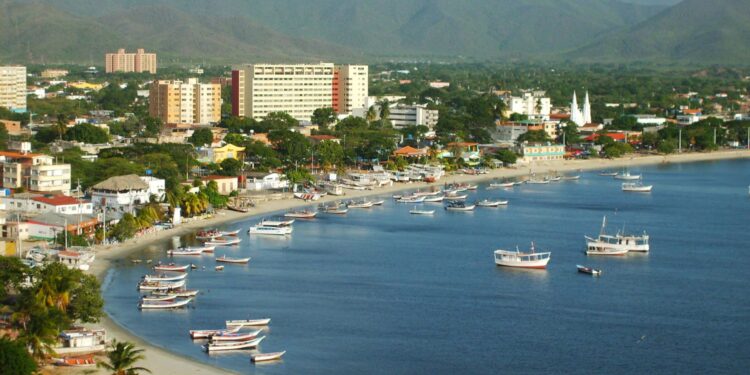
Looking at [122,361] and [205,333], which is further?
[205,333]

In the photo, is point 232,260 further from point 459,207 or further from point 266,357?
point 459,207

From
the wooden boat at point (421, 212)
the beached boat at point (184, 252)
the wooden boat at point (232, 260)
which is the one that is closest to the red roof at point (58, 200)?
the beached boat at point (184, 252)

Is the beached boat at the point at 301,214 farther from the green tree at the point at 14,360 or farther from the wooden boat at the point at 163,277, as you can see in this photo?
the green tree at the point at 14,360

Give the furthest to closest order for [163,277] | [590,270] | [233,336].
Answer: [590,270] → [163,277] → [233,336]

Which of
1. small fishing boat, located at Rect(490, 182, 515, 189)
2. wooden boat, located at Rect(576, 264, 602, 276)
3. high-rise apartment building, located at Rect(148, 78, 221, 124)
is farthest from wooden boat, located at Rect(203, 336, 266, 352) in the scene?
high-rise apartment building, located at Rect(148, 78, 221, 124)

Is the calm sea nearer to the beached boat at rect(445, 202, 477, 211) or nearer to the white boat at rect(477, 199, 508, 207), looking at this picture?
the beached boat at rect(445, 202, 477, 211)

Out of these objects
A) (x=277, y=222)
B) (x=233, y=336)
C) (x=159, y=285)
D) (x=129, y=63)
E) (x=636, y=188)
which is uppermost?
(x=129, y=63)

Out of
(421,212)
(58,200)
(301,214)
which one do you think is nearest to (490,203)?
(421,212)
